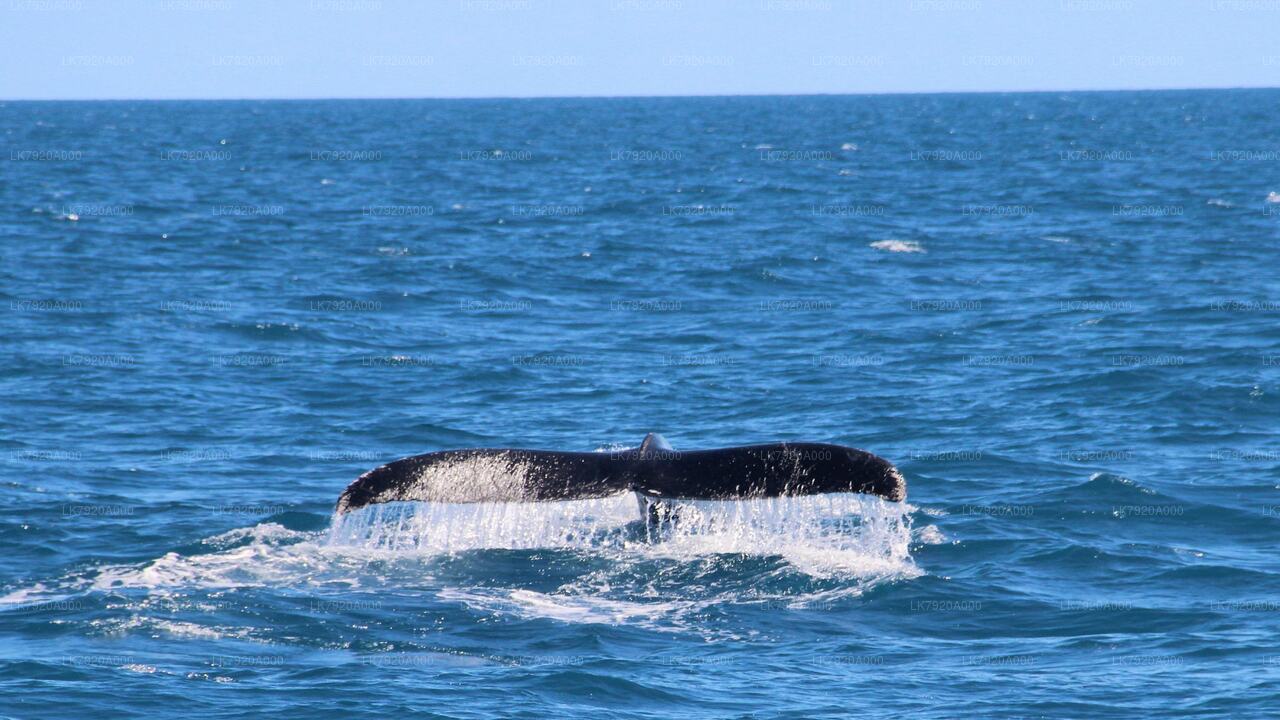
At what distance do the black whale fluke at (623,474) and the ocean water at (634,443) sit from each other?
1.74ft

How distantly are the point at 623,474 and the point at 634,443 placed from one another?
5.55 meters

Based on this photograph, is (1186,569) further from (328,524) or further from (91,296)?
(91,296)

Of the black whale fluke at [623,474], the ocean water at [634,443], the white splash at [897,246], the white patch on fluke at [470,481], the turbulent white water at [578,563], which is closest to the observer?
the ocean water at [634,443]

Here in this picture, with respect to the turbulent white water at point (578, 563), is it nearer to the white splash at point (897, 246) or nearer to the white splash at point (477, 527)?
the white splash at point (477, 527)

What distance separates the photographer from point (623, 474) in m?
11.1

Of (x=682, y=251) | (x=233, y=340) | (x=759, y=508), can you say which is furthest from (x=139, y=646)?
(x=682, y=251)

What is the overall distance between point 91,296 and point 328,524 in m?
15.4

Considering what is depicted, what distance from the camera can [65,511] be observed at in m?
14.0

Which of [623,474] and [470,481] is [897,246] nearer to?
[623,474]

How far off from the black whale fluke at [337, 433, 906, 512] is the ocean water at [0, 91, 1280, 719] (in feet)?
1.74

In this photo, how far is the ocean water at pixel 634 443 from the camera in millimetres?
9781

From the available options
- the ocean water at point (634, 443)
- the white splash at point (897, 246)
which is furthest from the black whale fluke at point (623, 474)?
the white splash at point (897, 246)

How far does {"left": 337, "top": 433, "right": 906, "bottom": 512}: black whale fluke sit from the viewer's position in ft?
33.9

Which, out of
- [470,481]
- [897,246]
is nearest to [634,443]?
[470,481]
